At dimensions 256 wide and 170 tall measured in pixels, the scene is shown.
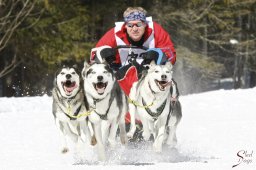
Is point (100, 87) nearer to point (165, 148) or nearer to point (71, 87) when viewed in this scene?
point (71, 87)

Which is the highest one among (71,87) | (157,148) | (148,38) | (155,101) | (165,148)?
(148,38)

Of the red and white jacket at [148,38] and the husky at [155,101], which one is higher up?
the red and white jacket at [148,38]

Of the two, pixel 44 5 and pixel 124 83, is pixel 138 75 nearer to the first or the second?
pixel 124 83

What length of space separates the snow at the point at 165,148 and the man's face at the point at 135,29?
127 centimetres

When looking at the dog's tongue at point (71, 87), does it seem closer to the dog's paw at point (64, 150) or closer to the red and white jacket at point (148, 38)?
the dog's paw at point (64, 150)

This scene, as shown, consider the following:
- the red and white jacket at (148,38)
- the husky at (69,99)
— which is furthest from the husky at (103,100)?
the red and white jacket at (148,38)

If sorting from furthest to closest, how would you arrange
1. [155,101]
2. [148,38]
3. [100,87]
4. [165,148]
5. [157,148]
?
→ [148,38]
[165,148]
[157,148]
[155,101]
[100,87]

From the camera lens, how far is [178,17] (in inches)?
938

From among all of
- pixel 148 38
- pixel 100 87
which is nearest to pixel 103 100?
pixel 100 87

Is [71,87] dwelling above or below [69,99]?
above

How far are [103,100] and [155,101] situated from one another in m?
0.54

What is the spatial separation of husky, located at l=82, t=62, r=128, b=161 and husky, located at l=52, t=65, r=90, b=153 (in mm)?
169

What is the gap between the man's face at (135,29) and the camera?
677 cm

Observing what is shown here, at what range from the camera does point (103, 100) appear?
19.5 ft
